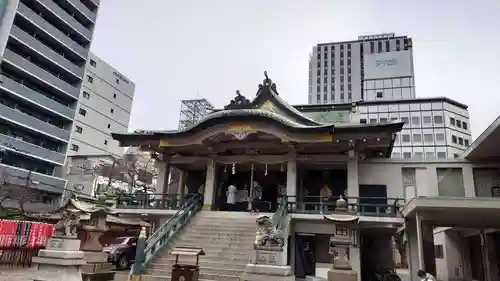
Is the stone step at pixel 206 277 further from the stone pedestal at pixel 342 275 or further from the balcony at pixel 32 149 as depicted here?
the balcony at pixel 32 149

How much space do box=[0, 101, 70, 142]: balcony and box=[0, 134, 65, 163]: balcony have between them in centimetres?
193

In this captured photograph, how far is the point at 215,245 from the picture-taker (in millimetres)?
14195

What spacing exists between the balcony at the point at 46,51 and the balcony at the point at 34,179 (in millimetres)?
13897

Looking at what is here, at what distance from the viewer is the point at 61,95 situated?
45.5 metres

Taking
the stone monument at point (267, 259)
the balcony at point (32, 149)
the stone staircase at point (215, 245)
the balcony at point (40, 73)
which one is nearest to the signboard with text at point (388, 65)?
the balcony at point (40, 73)

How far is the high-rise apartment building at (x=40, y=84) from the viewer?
1510 inches

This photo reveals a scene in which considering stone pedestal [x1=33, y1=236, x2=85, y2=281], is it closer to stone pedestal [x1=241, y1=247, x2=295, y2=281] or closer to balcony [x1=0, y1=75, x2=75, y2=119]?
stone pedestal [x1=241, y1=247, x2=295, y2=281]

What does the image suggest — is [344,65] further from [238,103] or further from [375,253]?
[375,253]

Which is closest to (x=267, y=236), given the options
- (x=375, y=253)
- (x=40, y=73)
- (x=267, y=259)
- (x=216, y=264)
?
(x=267, y=259)

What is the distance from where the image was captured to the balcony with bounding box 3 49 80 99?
1537 inches

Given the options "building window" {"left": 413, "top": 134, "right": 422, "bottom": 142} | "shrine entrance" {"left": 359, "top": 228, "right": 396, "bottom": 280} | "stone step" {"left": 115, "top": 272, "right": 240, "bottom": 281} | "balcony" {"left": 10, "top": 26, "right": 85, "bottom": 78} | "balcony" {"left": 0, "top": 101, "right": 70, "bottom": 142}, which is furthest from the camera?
"building window" {"left": 413, "top": 134, "right": 422, "bottom": 142}

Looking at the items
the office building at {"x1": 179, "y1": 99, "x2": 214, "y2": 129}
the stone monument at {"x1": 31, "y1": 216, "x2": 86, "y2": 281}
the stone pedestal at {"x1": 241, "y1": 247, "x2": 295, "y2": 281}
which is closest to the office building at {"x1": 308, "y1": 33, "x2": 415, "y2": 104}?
the office building at {"x1": 179, "y1": 99, "x2": 214, "y2": 129}

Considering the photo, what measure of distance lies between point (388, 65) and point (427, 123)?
1595 cm

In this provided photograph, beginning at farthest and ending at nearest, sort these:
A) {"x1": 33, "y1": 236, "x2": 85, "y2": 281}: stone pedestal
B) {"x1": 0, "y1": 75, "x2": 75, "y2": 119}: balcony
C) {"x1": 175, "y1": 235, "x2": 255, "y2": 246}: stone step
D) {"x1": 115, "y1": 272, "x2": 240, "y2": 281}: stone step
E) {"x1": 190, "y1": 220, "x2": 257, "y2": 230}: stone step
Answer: {"x1": 0, "y1": 75, "x2": 75, "y2": 119}: balcony → {"x1": 190, "y1": 220, "x2": 257, "y2": 230}: stone step → {"x1": 175, "y1": 235, "x2": 255, "y2": 246}: stone step → {"x1": 115, "y1": 272, "x2": 240, "y2": 281}: stone step → {"x1": 33, "y1": 236, "x2": 85, "y2": 281}: stone pedestal
